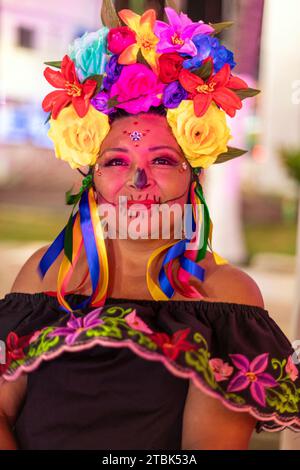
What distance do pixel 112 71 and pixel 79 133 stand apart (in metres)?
0.16

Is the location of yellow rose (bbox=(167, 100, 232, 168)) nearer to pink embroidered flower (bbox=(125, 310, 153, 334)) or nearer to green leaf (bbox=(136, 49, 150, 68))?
green leaf (bbox=(136, 49, 150, 68))

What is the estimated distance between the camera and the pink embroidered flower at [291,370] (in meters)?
1.46

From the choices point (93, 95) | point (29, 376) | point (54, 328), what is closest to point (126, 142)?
→ point (93, 95)

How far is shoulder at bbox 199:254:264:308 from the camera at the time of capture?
5.03ft

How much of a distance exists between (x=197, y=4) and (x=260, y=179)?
34.3 feet

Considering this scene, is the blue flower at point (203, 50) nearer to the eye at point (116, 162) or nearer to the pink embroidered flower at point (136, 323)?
the eye at point (116, 162)

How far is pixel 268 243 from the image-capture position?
10227 mm

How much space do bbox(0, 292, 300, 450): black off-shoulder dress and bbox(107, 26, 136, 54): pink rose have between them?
556 millimetres

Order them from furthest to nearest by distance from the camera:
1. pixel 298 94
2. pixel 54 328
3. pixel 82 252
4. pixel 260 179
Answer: pixel 260 179
pixel 298 94
pixel 82 252
pixel 54 328

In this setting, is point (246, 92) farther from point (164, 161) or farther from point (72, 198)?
point (72, 198)

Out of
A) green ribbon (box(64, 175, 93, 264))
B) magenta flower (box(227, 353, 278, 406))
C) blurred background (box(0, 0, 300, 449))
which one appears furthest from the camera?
blurred background (box(0, 0, 300, 449))

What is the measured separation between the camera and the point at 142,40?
151 cm

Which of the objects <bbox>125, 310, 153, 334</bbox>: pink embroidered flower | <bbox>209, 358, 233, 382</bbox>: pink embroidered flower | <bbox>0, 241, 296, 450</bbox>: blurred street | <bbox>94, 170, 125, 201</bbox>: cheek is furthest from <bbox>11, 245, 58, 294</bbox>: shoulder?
<bbox>0, 241, 296, 450</bbox>: blurred street

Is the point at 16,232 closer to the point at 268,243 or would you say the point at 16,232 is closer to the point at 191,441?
the point at 268,243
